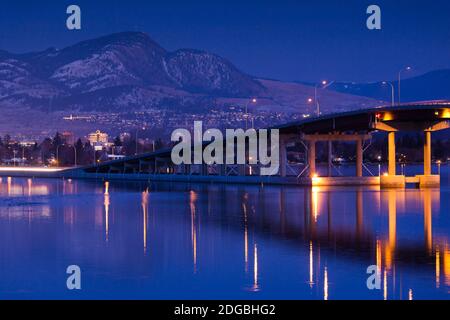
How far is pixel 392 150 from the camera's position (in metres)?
95.2

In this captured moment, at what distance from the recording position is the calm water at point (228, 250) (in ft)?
89.1

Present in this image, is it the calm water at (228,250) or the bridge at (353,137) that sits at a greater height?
the bridge at (353,137)

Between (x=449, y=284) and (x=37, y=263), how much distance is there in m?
13.4

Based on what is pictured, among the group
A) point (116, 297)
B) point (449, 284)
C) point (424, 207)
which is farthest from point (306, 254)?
point (424, 207)

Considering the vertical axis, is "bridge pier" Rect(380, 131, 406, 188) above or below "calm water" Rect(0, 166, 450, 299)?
above

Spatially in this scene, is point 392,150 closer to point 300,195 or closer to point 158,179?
point 300,195

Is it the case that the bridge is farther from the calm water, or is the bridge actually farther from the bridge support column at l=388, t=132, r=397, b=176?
the calm water

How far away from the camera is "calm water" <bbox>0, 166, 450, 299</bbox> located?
2717cm

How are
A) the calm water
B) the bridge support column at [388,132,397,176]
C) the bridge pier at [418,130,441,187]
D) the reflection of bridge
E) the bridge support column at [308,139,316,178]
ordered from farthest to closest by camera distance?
the bridge support column at [308,139,316,178], the bridge pier at [418,130,441,187], the bridge support column at [388,132,397,176], the reflection of bridge, the calm water

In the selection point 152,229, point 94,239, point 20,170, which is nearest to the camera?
point 94,239

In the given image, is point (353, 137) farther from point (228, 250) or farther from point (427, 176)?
point (228, 250)

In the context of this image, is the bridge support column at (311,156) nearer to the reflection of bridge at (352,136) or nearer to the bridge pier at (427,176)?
the reflection of bridge at (352,136)

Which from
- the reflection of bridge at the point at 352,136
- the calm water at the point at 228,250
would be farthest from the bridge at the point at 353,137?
the calm water at the point at 228,250

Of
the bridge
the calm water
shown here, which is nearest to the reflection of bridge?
the bridge
